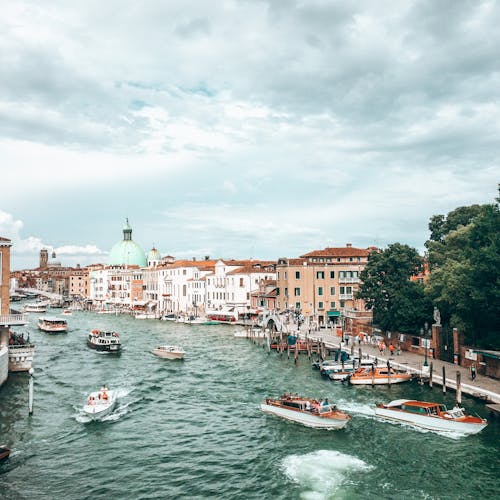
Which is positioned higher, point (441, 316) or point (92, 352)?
point (441, 316)

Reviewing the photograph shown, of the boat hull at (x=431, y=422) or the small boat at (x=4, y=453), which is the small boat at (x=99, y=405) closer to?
the small boat at (x=4, y=453)

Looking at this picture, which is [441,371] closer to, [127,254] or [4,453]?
[4,453]

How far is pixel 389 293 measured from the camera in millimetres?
49656

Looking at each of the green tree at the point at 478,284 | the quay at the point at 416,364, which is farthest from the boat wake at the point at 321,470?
the green tree at the point at 478,284

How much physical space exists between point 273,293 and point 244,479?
59511 millimetres

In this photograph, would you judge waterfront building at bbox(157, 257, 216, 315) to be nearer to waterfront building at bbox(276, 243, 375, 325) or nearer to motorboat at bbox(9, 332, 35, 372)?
waterfront building at bbox(276, 243, 375, 325)

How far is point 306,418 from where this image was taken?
28.0 m

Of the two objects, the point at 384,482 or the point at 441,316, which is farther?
the point at 441,316

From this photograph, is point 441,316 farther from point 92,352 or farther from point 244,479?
point 92,352

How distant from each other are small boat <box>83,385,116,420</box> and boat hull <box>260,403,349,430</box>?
9262 millimetres

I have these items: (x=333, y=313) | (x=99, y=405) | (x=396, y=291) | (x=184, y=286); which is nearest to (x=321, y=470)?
(x=99, y=405)

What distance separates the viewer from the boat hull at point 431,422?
25.7 meters

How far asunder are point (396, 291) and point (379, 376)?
1407cm

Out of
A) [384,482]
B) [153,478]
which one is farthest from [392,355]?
[153,478]
